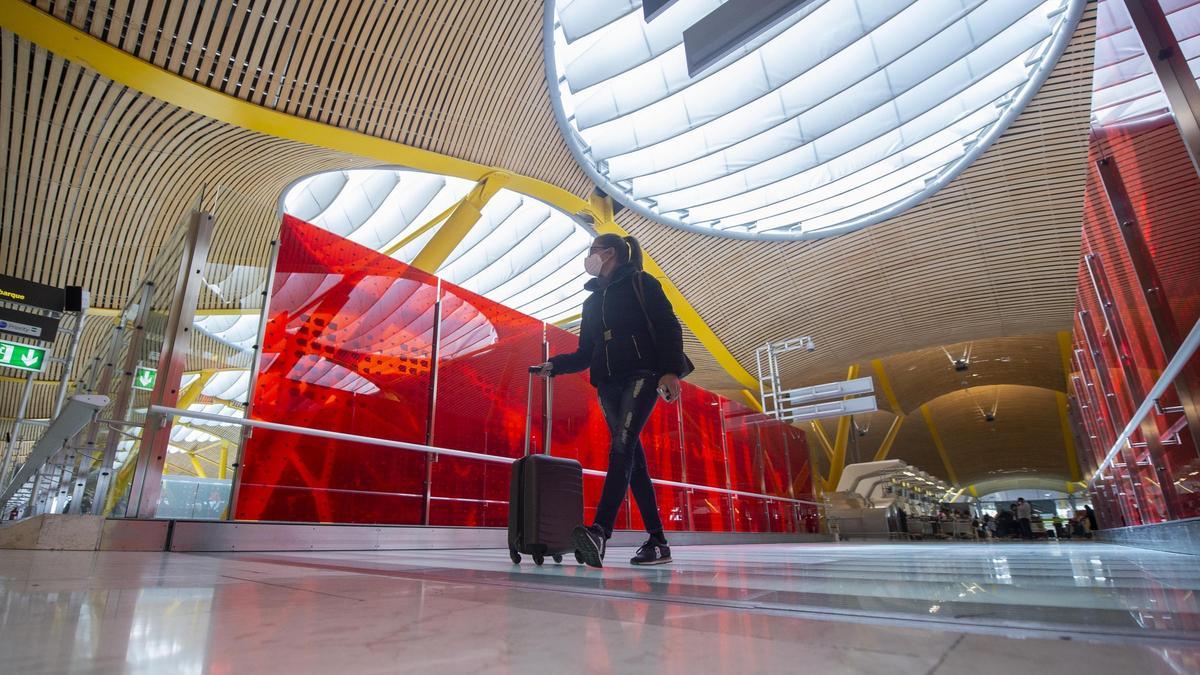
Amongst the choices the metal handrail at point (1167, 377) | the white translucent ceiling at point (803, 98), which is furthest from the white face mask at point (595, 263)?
the white translucent ceiling at point (803, 98)

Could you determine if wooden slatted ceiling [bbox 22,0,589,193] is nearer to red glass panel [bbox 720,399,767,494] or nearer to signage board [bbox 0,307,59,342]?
signage board [bbox 0,307,59,342]

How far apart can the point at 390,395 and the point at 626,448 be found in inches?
122

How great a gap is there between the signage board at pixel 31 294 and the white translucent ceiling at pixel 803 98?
10.5 meters

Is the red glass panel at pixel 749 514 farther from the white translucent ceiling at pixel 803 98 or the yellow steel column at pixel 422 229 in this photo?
the yellow steel column at pixel 422 229

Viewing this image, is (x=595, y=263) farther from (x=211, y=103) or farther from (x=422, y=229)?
(x=422, y=229)

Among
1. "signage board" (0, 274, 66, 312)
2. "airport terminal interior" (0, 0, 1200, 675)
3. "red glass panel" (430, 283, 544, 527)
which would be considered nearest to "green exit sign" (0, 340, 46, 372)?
"airport terminal interior" (0, 0, 1200, 675)

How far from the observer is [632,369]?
3.46 meters

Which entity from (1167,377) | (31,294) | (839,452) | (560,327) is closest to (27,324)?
(31,294)

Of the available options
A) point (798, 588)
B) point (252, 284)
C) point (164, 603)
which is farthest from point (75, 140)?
point (798, 588)

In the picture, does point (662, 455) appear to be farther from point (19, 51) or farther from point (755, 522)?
point (19, 51)

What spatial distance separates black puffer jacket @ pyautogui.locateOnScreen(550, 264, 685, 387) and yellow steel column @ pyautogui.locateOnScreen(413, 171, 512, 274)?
1141 centimetres

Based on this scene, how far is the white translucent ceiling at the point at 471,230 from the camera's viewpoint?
57.9ft

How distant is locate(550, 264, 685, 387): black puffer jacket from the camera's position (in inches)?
136

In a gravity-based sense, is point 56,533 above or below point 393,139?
below
